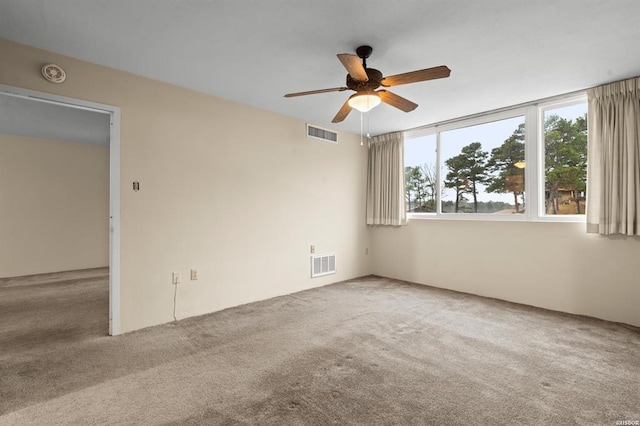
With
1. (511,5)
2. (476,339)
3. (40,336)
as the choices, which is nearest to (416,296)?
(476,339)

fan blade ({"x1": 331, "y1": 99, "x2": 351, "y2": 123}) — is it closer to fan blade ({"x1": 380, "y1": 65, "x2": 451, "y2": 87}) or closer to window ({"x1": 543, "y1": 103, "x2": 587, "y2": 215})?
fan blade ({"x1": 380, "y1": 65, "x2": 451, "y2": 87})

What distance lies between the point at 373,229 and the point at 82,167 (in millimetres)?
5743

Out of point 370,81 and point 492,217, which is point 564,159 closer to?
A: point 492,217

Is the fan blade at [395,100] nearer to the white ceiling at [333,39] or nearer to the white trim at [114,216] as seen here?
the white ceiling at [333,39]

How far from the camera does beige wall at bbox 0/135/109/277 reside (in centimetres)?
526

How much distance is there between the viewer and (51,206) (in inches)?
222

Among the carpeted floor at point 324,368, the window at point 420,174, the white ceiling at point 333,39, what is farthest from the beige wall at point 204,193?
the window at point 420,174

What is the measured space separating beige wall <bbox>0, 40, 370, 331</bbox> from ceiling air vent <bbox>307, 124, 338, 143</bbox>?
0.10 metres

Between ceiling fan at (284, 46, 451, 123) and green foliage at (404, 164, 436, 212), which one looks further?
green foliage at (404, 164, 436, 212)

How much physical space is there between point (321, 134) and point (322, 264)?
2.04 m

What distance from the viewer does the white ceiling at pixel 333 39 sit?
2.04 m

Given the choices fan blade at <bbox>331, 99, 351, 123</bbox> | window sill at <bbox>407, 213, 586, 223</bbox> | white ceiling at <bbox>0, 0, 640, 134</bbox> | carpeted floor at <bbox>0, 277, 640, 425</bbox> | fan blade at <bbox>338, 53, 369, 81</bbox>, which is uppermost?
white ceiling at <bbox>0, 0, 640, 134</bbox>

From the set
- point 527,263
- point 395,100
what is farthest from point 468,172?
point 395,100

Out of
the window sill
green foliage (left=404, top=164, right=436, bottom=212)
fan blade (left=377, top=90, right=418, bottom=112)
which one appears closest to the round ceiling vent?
fan blade (left=377, top=90, right=418, bottom=112)
